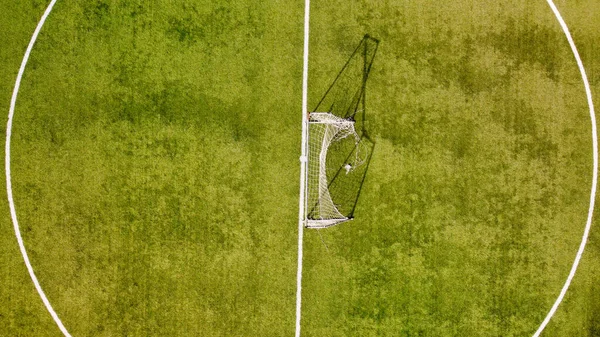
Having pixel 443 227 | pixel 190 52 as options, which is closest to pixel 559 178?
pixel 443 227

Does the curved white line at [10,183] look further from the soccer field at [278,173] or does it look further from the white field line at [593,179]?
the white field line at [593,179]

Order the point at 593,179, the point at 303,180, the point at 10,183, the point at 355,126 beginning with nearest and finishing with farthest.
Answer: the point at 10,183 → the point at 303,180 → the point at 355,126 → the point at 593,179

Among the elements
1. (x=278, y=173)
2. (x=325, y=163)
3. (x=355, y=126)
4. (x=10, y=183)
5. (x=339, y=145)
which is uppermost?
(x=355, y=126)

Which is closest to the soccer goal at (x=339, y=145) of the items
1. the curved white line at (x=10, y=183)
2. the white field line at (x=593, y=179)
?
the white field line at (x=593, y=179)

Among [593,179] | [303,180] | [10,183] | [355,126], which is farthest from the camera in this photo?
[593,179]

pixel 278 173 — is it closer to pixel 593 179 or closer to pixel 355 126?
pixel 355 126

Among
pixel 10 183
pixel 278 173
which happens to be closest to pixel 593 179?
pixel 278 173

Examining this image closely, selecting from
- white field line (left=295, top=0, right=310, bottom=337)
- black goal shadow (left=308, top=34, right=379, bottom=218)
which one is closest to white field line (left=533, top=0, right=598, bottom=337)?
black goal shadow (left=308, top=34, right=379, bottom=218)

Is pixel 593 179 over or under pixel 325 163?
under

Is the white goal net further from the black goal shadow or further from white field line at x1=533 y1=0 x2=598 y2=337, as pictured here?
white field line at x1=533 y1=0 x2=598 y2=337
